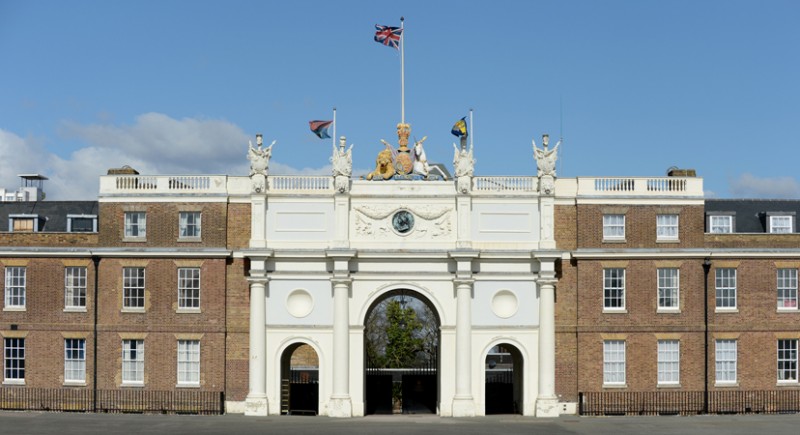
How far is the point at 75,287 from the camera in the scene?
158ft

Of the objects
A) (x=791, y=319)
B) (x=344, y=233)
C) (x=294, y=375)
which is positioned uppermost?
(x=344, y=233)

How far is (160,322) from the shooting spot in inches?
1869

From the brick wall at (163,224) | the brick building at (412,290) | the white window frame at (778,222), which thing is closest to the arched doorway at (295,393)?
the brick building at (412,290)

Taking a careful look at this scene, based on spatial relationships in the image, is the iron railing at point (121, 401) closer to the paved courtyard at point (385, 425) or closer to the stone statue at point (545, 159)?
the paved courtyard at point (385, 425)

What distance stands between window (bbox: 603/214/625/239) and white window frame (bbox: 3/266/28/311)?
2503 centimetres

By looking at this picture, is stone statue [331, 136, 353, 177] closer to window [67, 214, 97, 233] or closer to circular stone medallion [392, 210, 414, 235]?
circular stone medallion [392, 210, 414, 235]

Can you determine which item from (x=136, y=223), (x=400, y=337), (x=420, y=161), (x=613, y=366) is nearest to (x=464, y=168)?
(x=420, y=161)

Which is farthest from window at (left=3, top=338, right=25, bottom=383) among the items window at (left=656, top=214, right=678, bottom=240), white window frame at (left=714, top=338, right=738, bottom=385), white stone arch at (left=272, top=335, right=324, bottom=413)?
white window frame at (left=714, top=338, right=738, bottom=385)

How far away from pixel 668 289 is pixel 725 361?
386cm

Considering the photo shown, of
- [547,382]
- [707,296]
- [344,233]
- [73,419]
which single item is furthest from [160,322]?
[707,296]

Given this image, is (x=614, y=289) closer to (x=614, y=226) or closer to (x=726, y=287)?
(x=614, y=226)

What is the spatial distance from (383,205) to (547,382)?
10.1 metres

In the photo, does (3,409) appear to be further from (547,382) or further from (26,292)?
(547,382)

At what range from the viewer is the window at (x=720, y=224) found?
50625 millimetres
